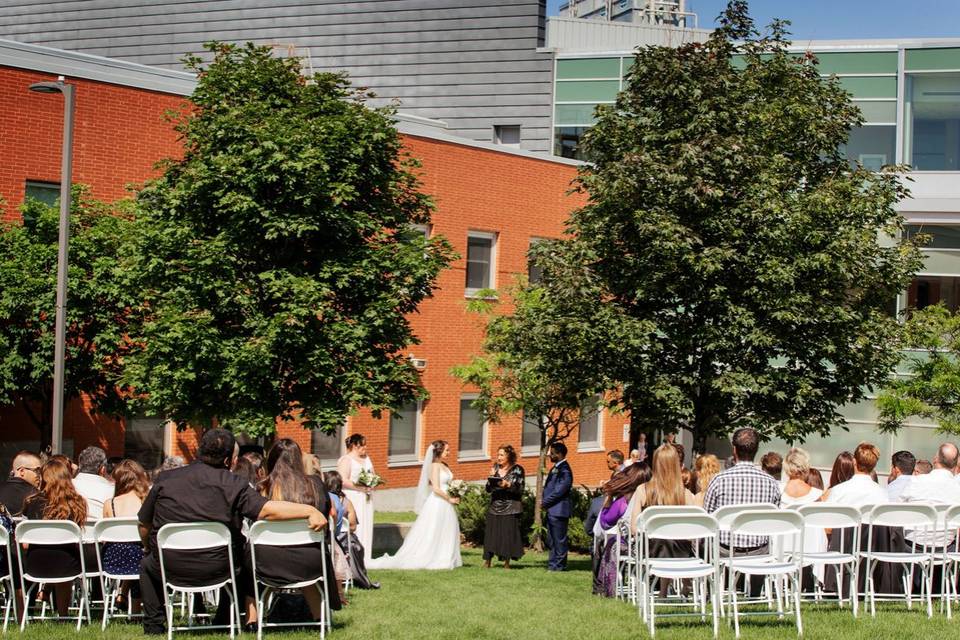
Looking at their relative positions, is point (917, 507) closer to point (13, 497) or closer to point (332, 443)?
point (13, 497)

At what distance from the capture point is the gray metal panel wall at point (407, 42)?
3703 centimetres

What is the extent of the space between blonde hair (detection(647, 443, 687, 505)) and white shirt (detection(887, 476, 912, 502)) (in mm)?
2560

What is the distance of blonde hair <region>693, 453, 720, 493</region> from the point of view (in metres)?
12.0

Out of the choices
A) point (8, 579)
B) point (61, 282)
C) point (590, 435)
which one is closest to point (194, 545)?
point (8, 579)

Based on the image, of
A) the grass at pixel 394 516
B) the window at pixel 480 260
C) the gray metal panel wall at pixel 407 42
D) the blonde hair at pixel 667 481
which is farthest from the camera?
the gray metal panel wall at pixel 407 42

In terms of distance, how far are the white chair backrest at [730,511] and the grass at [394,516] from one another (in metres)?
16.3

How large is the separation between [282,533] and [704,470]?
489 cm

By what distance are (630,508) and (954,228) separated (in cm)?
1829

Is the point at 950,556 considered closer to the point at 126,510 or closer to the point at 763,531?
the point at 763,531

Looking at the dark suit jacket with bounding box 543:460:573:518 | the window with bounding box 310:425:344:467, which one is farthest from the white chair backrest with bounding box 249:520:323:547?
the window with bounding box 310:425:344:467

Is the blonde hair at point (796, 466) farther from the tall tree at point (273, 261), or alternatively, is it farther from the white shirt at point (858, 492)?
the tall tree at point (273, 261)

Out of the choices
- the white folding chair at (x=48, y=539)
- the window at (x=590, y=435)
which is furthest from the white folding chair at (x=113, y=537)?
the window at (x=590, y=435)

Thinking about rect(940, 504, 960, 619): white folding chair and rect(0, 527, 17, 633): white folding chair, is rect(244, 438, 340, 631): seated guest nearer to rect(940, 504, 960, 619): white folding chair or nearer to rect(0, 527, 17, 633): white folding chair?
rect(0, 527, 17, 633): white folding chair

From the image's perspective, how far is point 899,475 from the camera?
1239 cm
